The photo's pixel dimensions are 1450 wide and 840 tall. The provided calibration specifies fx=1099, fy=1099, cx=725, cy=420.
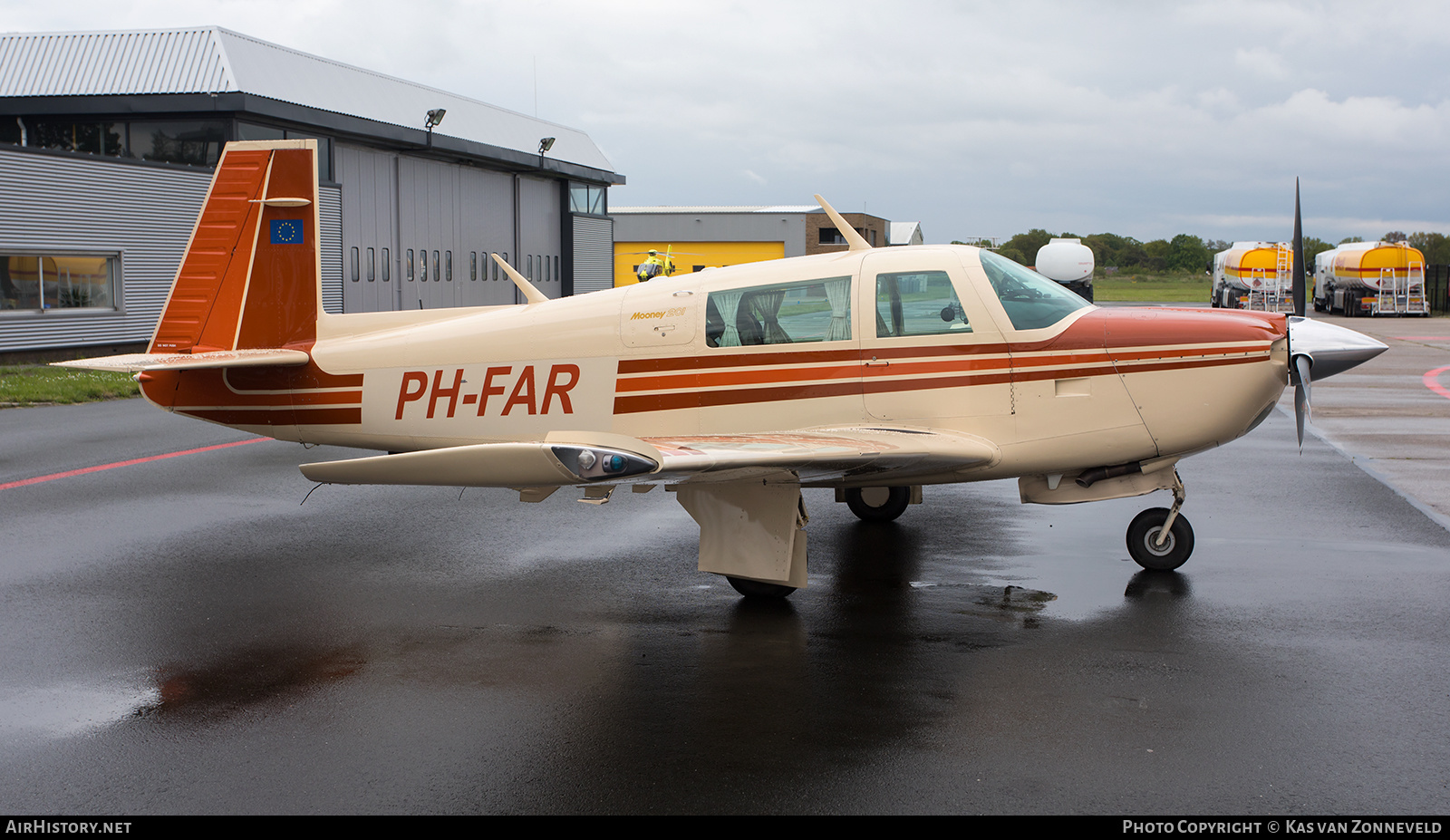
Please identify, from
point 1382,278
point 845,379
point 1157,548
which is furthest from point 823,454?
point 1382,278

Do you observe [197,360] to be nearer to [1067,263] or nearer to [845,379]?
[845,379]

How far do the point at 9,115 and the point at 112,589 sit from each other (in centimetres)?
2488

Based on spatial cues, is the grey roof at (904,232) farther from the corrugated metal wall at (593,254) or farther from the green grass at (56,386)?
the green grass at (56,386)

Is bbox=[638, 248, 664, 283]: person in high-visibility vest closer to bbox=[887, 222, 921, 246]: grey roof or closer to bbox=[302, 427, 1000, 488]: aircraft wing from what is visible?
bbox=[302, 427, 1000, 488]: aircraft wing

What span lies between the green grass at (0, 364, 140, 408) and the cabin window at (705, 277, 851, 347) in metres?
12.0

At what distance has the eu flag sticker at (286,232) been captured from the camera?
300 inches

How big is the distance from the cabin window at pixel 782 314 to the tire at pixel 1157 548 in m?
2.37

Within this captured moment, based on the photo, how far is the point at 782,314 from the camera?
6.57 meters

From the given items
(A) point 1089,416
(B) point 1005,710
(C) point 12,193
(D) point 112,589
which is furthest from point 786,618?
(C) point 12,193

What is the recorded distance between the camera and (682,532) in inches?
329

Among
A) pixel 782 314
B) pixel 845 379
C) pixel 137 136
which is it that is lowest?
pixel 845 379

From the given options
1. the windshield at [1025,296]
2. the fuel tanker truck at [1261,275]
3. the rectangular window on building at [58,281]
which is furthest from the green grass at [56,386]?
the fuel tanker truck at [1261,275]

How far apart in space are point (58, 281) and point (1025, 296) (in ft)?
71.8

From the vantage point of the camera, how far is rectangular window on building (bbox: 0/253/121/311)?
68.9 feet
